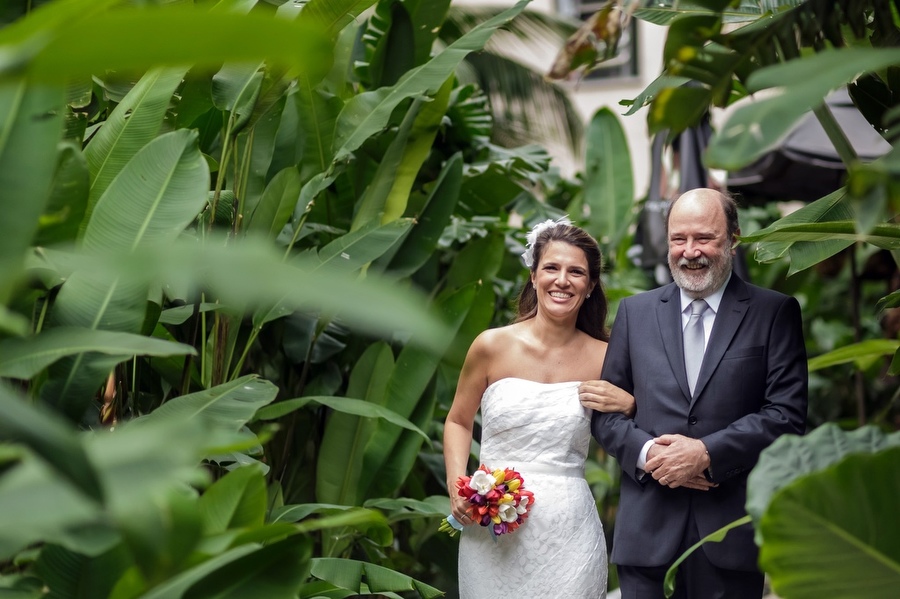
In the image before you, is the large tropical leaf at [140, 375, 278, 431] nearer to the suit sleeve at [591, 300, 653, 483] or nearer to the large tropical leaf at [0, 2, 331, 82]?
the suit sleeve at [591, 300, 653, 483]

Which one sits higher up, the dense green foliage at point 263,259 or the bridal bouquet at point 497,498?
the dense green foliage at point 263,259

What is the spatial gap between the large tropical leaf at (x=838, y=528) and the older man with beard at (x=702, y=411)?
1.21 metres

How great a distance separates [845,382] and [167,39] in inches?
322

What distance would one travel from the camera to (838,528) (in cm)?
167

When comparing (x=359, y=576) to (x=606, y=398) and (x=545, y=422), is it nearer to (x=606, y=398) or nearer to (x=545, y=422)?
(x=545, y=422)

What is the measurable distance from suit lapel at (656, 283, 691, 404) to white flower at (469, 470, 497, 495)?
669 millimetres

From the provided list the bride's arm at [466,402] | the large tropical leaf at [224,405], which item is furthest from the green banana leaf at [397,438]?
the large tropical leaf at [224,405]

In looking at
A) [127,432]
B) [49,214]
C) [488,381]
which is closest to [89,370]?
[49,214]

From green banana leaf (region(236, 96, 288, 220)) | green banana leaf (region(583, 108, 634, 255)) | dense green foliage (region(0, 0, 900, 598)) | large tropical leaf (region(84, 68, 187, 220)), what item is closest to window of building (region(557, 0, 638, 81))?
green banana leaf (region(583, 108, 634, 255))

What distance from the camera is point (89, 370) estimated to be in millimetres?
2197

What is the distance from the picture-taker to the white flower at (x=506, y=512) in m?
3.22

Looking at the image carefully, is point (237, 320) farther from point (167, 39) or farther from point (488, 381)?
point (167, 39)

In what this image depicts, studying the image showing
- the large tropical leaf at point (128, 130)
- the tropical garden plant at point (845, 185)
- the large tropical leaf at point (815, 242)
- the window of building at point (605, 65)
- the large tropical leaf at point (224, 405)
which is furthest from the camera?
the window of building at point (605, 65)

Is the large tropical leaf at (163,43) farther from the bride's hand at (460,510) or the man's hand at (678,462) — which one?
the bride's hand at (460,510)
